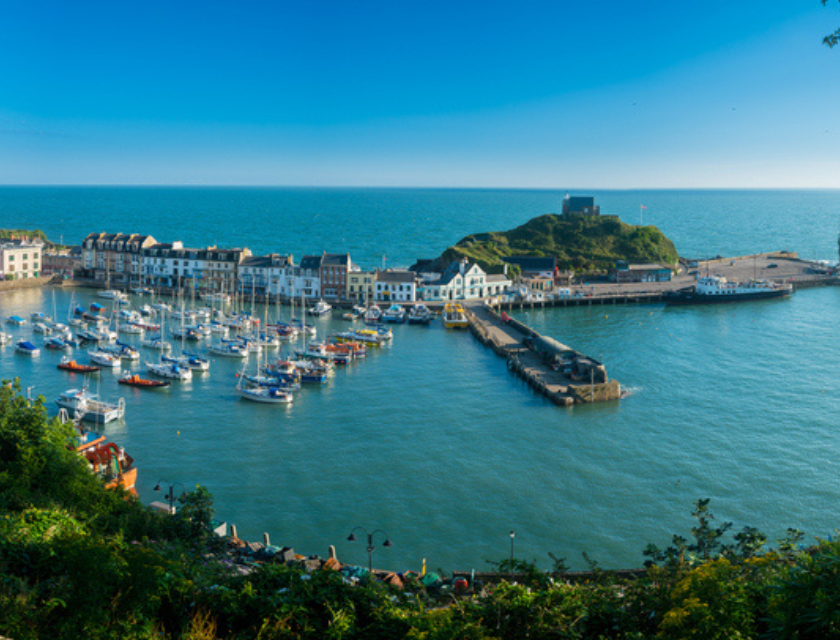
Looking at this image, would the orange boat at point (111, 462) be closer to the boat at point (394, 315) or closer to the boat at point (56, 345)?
the boat at point (56, 345)

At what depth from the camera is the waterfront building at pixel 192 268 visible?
2749 inches

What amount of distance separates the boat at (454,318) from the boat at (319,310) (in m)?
10.5

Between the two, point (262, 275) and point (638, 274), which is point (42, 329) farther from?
point (638, 274)

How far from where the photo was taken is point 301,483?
25.9 metres

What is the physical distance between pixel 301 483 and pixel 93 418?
12408mm

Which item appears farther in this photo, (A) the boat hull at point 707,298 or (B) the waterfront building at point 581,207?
(B) the waterfront building at point 581,207

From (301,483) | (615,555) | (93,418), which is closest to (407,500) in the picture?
(301,483)

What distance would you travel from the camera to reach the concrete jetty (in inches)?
1465

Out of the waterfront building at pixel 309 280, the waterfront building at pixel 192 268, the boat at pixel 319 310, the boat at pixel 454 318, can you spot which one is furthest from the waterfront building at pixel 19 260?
the boat at pixel 454 318

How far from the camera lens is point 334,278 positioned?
2581 inches

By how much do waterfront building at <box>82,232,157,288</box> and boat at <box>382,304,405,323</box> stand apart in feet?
94.4

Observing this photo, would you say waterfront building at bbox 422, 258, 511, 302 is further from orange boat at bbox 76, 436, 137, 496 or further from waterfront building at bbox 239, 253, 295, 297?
orange boat at bbox 76, 436, 137, 496

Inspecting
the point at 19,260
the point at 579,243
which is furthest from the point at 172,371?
the point at 579,243

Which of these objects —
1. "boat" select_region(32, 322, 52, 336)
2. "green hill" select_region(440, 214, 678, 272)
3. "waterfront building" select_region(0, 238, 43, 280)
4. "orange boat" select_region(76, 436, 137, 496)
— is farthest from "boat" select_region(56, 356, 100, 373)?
"green hill" select_region(440, 214, 678, 272)
